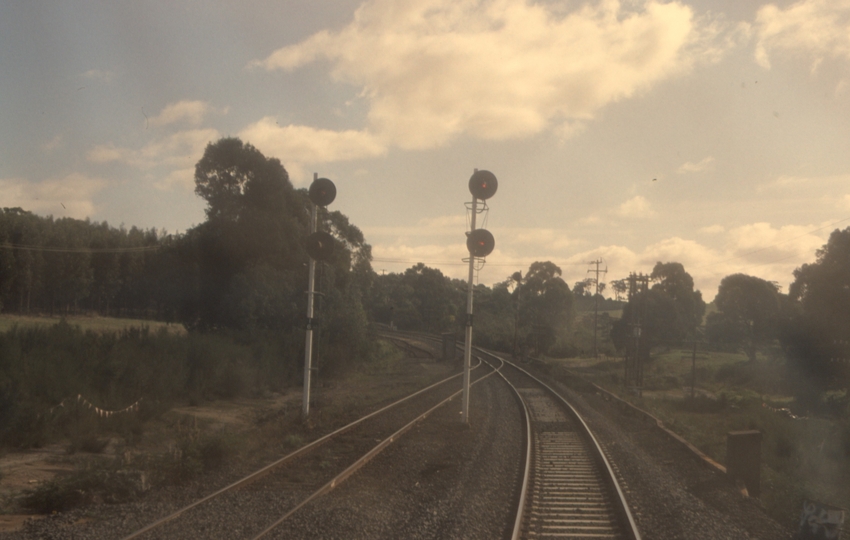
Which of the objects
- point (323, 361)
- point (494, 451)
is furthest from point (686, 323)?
point (494, 451)

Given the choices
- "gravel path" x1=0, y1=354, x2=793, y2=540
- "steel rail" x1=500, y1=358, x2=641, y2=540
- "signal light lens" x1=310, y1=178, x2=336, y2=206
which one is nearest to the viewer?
"gravel path" x1=0, y1=354, x2=793, y2=540

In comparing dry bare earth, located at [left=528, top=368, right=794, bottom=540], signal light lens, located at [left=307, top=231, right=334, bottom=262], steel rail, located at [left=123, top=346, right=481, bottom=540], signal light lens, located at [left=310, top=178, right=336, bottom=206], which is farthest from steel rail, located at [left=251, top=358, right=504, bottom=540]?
signal light lens, located at [left=310, top=178, right=336, bottom=206]

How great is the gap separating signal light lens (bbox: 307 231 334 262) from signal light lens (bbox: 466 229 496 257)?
3782mm

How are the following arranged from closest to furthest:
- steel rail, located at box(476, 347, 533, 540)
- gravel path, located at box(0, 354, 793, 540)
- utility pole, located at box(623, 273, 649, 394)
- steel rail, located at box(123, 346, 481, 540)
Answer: steel rail, located at box(123, 346, 481, 540), gravel path, located at box(0, 354, 793, 540), steel rail, located at box(476, 347, 533, 540), utility pole, located at box(623, 273, 649, 394)

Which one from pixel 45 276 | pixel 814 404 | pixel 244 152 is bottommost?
pixel 814 404

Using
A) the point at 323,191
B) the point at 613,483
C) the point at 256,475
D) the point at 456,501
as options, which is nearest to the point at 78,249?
the point at 323,191

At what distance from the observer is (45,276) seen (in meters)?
52.8

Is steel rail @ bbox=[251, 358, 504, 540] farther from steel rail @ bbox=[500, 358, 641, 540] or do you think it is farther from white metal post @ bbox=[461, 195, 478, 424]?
steel rail @ bbox=[500, 358, 641, 540]

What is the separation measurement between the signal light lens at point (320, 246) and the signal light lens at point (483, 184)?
4.15 m

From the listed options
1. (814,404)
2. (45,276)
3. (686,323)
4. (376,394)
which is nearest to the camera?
(376,394)

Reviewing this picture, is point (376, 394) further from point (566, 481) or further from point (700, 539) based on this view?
point (700, 539)

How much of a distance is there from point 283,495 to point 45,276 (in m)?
53.7

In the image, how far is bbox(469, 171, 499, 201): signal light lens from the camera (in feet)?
54.7

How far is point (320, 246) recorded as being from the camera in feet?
53.6
